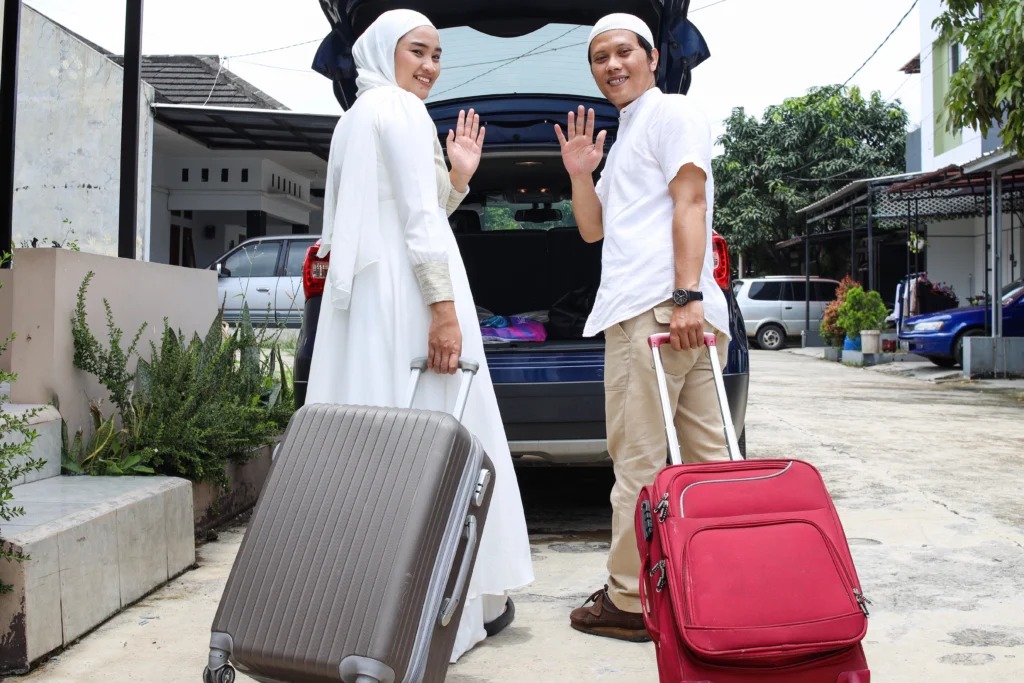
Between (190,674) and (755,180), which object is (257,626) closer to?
(190,674)

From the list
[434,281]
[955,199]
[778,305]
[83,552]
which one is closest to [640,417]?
[434,281]

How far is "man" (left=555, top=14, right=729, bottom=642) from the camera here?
2773mm

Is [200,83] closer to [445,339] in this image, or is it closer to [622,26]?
[622,26]

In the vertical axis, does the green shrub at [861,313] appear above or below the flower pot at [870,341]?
above

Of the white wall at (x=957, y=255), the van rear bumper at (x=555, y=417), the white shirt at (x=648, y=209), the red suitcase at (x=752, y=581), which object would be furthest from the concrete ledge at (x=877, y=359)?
the red suitcase at (x=752, y=581)

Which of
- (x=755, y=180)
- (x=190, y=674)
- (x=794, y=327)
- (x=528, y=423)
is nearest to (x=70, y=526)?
(x=190, y=674)

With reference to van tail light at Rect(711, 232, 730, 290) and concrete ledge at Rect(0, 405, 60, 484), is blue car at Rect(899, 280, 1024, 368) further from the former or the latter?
concrete ledge at Rect(0, 405, 60, 484)

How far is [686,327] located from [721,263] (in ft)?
3.64

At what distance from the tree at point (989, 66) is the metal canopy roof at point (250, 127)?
688 centimetres

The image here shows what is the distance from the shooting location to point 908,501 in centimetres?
484

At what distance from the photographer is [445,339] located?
8.67 ft

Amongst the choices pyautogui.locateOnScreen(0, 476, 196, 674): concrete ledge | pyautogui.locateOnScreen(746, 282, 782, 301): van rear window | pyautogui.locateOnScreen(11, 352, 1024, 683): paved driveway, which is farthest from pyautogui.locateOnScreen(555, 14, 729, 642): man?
pyautogui.locateOnScreen(746, 282, 782, 301): van rear window

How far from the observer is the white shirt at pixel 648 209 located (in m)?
2.79

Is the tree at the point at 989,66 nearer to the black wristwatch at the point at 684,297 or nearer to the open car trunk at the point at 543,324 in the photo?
the open car trunk at the point at 543,324
